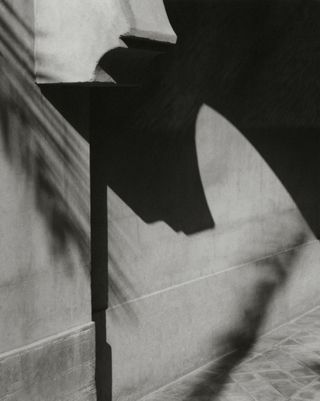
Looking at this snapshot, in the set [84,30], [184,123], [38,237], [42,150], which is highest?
[84,30]

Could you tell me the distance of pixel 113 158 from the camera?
5.75m

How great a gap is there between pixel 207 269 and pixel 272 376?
3.90 feet

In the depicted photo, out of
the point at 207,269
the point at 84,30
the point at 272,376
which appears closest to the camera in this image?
the point at 84,30

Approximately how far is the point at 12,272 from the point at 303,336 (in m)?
4.34

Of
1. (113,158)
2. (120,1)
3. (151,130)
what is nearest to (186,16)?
(151,130)

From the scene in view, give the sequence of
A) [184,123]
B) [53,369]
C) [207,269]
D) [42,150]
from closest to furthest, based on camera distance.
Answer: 1. [42,150]
2. [53,369]
3. [184,123]
4. [207,269]

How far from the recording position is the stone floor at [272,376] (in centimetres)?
629

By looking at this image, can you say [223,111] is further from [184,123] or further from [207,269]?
[207,269]

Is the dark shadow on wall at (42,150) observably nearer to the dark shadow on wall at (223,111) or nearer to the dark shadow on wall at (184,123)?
the dark shadow on wall at (184,123)

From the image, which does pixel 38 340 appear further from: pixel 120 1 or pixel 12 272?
pixel 120 1

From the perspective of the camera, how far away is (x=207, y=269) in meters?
7.01

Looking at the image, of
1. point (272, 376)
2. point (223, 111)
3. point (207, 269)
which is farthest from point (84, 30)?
point (272, 376)

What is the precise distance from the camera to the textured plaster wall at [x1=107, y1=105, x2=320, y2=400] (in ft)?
19.7

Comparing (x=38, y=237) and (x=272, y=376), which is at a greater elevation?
(x=38, y=237)
